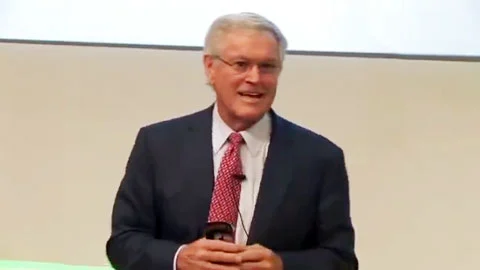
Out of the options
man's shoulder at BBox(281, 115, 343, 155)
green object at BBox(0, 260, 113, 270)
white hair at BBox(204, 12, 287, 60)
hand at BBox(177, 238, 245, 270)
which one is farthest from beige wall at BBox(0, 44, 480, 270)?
hand at BBox(177, 238, 245, 270)

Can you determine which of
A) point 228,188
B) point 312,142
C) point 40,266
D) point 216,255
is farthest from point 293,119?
point 216,255

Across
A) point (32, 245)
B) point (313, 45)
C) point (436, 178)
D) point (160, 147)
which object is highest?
point (313, 45)

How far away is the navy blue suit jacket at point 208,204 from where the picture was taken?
166 cm

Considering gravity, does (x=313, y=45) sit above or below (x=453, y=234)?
above

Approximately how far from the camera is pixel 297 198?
5.55 feet

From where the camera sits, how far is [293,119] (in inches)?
112

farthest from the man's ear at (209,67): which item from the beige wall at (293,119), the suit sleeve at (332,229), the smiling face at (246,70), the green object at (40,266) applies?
the green object at (40,266)

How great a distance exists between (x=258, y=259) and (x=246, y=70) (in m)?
0.36

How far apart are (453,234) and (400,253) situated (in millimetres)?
183

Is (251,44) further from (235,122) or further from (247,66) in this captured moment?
(235,122)

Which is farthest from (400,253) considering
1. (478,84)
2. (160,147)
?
(160,147)

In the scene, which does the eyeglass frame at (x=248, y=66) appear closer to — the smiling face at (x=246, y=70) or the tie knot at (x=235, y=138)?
the smiling face at (x=246, y=70)

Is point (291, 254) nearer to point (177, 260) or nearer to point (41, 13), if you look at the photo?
point (177, 260)

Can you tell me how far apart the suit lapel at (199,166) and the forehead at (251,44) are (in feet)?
0.60
